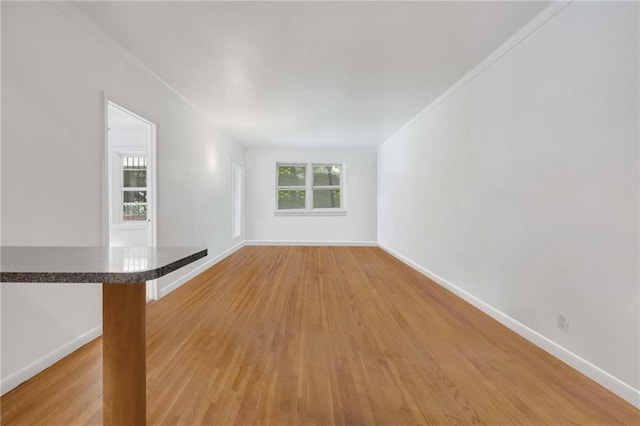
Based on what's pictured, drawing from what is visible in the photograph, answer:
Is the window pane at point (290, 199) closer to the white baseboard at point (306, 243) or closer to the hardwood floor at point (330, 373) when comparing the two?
the white baseboard at point (306, 243)

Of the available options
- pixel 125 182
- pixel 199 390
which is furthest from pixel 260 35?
pixel 125 182

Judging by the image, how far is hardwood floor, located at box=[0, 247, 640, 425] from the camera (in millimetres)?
1506

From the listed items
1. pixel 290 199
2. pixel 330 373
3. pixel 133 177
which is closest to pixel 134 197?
pixel 133 177

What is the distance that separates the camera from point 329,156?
7832mm

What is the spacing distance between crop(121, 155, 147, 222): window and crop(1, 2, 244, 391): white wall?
295cm

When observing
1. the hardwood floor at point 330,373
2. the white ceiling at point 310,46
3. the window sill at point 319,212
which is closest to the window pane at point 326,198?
the window sill at point 319,212

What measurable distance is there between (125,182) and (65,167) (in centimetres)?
381

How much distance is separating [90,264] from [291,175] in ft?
23.3

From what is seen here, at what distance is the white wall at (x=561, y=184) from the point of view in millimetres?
1642

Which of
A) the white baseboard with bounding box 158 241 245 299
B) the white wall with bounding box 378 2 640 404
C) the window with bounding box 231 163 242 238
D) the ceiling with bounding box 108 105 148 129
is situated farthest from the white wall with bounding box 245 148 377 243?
the white wall with bounding box 378 2 640 404

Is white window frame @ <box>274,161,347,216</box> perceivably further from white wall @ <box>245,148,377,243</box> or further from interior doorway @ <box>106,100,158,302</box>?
interior doorway @ <box>106,100,158,302</box>

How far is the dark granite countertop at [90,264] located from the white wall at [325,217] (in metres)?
6.50

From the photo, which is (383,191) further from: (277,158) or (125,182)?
(125,182)

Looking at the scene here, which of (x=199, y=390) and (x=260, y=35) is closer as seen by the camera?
(x=199, y=390)
